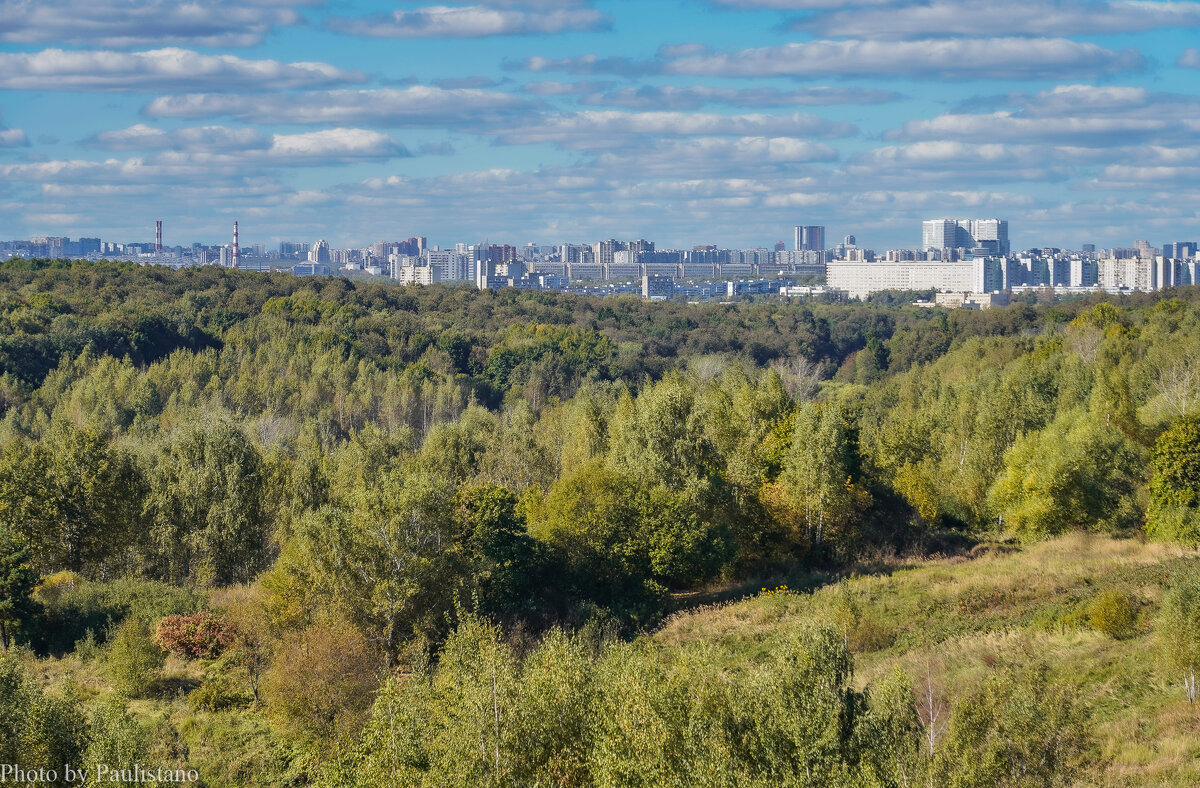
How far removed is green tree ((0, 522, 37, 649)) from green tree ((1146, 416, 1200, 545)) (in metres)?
39.3

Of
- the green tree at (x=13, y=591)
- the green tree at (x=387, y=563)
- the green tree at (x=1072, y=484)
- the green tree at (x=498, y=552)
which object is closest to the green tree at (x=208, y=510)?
the green tree at (x=13, y=591)

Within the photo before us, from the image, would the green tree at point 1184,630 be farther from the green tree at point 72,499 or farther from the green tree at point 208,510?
the green tree at point 72,499

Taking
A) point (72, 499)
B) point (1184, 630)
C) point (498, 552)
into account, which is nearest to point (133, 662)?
point (498, 552)

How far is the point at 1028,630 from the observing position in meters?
28.3

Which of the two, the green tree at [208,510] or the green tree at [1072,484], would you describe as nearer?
the green tree at [208,510]

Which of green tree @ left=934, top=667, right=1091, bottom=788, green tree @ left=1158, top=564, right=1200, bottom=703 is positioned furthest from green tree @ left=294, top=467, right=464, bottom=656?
Result: green tree @ left=1158, top=564, right=1200, bottom=703

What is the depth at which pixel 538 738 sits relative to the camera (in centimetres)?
1688

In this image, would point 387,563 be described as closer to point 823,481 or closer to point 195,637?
point 195,637

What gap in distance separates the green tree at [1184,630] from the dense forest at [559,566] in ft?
0.35

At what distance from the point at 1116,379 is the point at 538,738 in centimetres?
4636

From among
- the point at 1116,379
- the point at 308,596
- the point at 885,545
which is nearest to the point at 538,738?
the point at 308,596

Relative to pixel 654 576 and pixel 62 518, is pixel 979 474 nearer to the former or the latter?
pixel 654 576

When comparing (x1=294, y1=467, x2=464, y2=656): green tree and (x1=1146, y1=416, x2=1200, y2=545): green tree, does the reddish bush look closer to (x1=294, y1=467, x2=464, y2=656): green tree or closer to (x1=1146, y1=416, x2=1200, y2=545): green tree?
(x1=294, y1=467, x2=464, y2=656): green tree

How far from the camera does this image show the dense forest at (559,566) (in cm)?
1645
